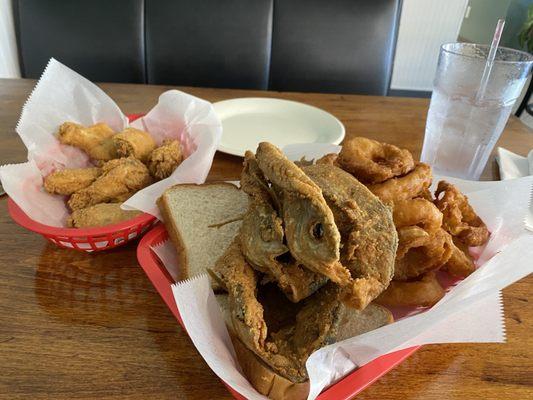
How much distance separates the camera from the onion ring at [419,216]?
27.9 inches

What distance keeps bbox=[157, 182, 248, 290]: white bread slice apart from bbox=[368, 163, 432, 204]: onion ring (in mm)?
287

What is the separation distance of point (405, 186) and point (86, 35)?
186 cm

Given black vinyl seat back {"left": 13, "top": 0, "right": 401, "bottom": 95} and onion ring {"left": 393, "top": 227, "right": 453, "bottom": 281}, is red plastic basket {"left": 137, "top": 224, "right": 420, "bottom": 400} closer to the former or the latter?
onion ring {"left": 393, "top": 227, "right": 453, "bottom": 281}

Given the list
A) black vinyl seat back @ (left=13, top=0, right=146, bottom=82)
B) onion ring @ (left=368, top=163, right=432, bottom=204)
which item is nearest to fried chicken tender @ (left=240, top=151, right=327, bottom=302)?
onion ring @ (left=368, top=163, right=432, bottom=204)

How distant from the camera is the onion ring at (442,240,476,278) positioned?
74 centimetres

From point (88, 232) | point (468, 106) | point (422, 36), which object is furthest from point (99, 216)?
point (422, 36)

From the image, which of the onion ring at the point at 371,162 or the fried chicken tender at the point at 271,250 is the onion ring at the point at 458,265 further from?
the fried chicken tender at the point at 271,250

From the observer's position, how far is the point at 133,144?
940 mm

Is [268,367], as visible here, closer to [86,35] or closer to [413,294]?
[413,294]

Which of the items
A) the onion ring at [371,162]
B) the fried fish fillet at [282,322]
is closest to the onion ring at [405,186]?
the onion ring at [371,162]

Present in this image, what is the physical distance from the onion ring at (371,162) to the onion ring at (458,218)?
0.09m

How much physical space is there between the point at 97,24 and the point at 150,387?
6.35 ft

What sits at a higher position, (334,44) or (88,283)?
(334,44)

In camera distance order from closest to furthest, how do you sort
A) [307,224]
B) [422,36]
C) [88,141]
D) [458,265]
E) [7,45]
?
[307,224] < [458,265] < [88,141] < [7,45] < [422,36]
